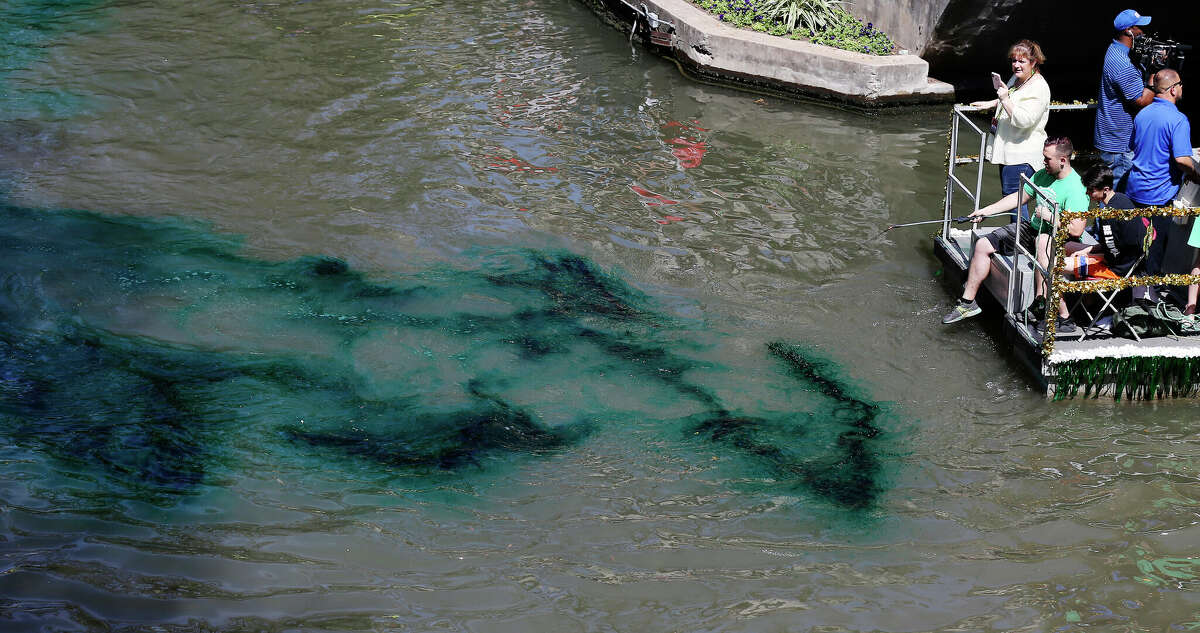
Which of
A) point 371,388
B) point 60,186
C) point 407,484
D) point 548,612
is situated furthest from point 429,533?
point 60,186

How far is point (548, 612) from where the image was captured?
20.4ft

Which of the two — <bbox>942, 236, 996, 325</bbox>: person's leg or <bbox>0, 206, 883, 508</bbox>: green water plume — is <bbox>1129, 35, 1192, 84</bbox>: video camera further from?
<bbox>0, 206, 883, 508</bbox>: green water plume

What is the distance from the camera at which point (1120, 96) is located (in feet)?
33.5

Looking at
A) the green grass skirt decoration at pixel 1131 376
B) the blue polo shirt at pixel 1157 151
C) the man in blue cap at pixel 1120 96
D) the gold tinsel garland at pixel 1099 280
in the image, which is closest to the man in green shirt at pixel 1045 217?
the gold tinsel garland at pixel 1099 280

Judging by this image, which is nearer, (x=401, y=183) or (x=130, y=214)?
(x=130, y=214)

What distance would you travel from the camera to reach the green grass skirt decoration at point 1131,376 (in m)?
8.23

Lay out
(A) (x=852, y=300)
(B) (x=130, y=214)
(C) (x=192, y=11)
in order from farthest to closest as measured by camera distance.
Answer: (C) (x=192, y=11) < (B) (x=130, y=214) < (A) (x=852, y=300)

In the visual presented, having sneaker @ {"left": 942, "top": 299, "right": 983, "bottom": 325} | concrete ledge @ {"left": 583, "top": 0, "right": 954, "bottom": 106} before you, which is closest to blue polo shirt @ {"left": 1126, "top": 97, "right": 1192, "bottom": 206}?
sneaker @ {"left": 942, "top": 299, "right": 983, "bottom": 325}

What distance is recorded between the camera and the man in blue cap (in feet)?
33.1

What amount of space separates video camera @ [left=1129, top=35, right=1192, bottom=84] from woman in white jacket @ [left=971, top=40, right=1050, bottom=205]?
1.00 m

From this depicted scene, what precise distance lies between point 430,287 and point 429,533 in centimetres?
400

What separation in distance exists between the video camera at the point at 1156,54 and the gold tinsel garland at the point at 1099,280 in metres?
1.99

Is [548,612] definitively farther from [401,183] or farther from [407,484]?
[401,183]

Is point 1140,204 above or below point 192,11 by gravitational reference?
above
